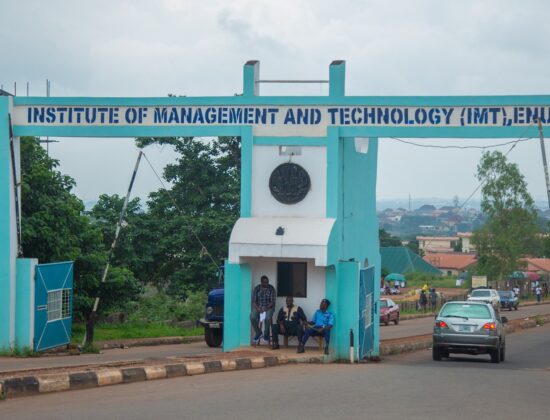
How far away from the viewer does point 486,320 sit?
848 inches

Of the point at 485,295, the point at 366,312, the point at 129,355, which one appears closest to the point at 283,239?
the point at 366,312

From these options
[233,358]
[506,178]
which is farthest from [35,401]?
[506,178]

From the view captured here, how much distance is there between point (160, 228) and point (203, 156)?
4.08 m

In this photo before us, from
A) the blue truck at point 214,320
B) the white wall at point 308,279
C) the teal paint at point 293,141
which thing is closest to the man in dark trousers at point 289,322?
the white wall at point 308,279

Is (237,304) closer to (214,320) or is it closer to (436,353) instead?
(436,353)

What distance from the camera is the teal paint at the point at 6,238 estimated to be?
20.4m

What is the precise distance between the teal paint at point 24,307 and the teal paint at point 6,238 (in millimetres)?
114

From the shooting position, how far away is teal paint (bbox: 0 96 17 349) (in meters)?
20.4

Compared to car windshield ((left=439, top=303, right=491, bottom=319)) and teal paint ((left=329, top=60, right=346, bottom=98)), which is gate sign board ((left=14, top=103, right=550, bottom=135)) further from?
car windshield ((left=439, top=303, right=491, bottom=319))

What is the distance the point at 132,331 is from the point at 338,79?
13176 millimetres

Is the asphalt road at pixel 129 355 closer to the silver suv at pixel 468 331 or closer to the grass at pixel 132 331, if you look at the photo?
the grass at pixel 132 331

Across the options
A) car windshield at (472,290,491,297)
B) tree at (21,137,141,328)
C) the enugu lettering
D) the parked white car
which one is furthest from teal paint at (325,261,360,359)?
A: car windshield at (472,290,491,297)

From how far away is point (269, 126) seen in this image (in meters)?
21.0

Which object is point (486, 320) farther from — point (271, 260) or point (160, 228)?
point (160, 228)
